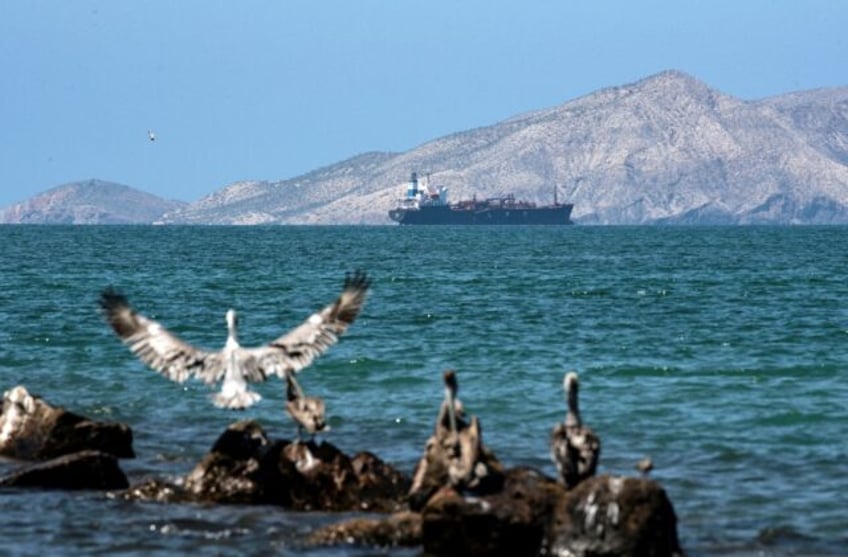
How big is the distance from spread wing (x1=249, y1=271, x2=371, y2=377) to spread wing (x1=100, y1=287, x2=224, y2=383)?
0.59m

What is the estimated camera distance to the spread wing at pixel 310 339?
21.1 metres

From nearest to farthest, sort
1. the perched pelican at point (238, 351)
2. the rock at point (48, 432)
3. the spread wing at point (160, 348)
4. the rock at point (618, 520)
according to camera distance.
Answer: the rock at point (618, 520) < the perched pelican at point (238, 351) < the spread wing at point (160, 348) < the rock at point (48, 432)

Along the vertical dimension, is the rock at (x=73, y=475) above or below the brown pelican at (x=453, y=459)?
below

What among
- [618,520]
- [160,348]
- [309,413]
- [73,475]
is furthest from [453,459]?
[73,475]

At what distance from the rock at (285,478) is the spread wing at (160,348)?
1.14 meters

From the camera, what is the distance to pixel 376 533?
18.2 m

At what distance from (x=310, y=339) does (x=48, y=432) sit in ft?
13.7

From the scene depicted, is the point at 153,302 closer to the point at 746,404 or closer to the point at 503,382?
the point at 503,382

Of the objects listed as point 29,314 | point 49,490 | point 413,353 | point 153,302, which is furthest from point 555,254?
point 49,490

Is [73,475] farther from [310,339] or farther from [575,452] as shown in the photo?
[575,452]

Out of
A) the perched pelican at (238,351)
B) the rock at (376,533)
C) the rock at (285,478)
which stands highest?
the perched pelican at (238,351)

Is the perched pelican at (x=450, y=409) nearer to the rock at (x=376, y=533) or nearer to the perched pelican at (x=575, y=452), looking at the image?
the rock at (x=376, y=533)

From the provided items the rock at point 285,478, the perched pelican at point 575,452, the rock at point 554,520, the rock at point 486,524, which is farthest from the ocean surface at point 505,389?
the perched pelican at point 575,452

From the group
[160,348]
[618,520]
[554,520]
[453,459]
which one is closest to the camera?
[618,520]
